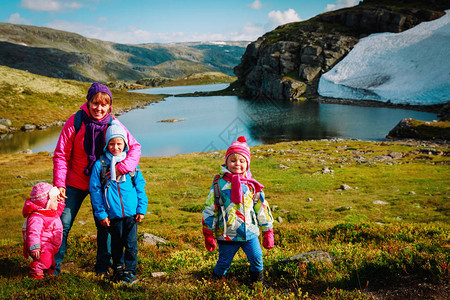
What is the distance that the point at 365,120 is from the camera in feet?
242

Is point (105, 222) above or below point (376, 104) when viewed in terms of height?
below

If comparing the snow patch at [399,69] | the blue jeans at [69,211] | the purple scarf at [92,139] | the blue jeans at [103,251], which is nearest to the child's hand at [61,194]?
the blue jeans at [69,211]

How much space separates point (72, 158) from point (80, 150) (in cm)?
33

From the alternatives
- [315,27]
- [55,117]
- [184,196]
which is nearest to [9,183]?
[184,196]

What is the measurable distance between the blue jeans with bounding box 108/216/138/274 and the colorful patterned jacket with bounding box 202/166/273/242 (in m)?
1.90

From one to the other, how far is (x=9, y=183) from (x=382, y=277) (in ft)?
105

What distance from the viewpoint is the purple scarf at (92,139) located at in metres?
6.21

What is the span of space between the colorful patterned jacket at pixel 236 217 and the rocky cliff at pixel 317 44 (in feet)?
427

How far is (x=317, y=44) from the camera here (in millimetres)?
143125

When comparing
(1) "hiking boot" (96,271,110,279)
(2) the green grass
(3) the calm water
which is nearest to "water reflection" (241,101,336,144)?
(3) the calm water

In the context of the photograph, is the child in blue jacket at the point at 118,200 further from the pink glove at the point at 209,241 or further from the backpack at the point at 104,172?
the pink glove at the point at 209,241

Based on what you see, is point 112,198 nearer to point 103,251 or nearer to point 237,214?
point 103,251

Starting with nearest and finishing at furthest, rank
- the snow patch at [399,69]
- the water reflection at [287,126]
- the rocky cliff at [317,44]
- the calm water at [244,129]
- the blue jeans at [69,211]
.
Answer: the blue jeans at [69,211], the calm water at [244,129], the water reflection at [287,126], the snow patch at [399,69], the rocky cliff at [317,44]

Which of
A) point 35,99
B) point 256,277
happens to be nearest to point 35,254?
point 256,277
